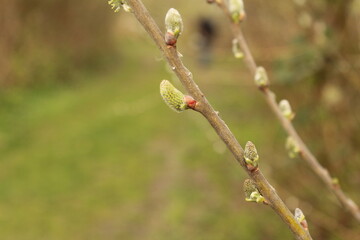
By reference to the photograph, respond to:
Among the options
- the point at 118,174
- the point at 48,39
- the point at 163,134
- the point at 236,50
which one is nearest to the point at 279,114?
the point at 236,50

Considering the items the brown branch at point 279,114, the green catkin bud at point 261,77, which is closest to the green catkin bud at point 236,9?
the brown branch at point 279,114

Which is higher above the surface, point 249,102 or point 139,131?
point 249,102

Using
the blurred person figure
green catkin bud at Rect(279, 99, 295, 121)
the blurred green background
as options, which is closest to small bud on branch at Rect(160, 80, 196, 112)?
the blurred green background

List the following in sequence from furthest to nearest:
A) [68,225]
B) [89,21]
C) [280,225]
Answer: [89,21] < [68,225] < [280,225]

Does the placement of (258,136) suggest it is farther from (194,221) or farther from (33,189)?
(33,189)

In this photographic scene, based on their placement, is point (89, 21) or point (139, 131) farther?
point (89, 21)

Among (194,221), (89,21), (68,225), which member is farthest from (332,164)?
(89,21)

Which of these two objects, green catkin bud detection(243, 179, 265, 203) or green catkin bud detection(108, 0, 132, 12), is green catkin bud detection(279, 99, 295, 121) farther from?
green catkin bud detection(108, 0, 132, 12)
